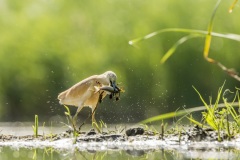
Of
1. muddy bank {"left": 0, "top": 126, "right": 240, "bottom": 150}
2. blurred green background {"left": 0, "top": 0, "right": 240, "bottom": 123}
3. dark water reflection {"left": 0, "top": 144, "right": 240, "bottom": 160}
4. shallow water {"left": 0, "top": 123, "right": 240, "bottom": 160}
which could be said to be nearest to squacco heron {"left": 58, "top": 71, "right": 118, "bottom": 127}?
muddy bank {"left": 0, "top": 126, "right": 240, "bottom": 150}

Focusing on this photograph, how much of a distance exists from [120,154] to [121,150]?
31 cm

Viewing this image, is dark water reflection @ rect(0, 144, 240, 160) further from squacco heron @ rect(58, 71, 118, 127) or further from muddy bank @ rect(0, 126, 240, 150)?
squacco heron @ rect(58, 71, 118, 127)

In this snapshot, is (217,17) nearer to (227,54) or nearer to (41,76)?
(227,54)

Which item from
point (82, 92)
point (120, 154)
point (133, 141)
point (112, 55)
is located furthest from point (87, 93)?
point (112, 55)

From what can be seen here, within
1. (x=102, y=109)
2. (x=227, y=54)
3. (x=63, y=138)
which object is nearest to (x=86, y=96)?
(x=63, y=138)

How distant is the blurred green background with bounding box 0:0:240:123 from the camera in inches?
587

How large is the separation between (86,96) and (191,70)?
6.03 m

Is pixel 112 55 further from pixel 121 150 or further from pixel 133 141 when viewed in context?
pixel 121 150

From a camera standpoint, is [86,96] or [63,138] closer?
[63,138]

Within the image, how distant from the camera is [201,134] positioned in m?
7.55

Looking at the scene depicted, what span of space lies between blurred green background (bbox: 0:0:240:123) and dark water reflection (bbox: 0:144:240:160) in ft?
22.1

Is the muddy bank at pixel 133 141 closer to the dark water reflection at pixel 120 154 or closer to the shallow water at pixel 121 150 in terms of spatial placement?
the shallow water at pixel 121 150

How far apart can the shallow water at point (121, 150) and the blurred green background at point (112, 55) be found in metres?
6.18

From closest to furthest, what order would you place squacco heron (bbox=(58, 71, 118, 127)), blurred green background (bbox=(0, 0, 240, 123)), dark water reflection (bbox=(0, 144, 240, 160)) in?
dark water reflection (bbox=(0, 144, 240, 160)) < squacco heron (bbox=(58, 71, 118, 127)) < blurred green background (bbox=(0, 0, 240, 123))
